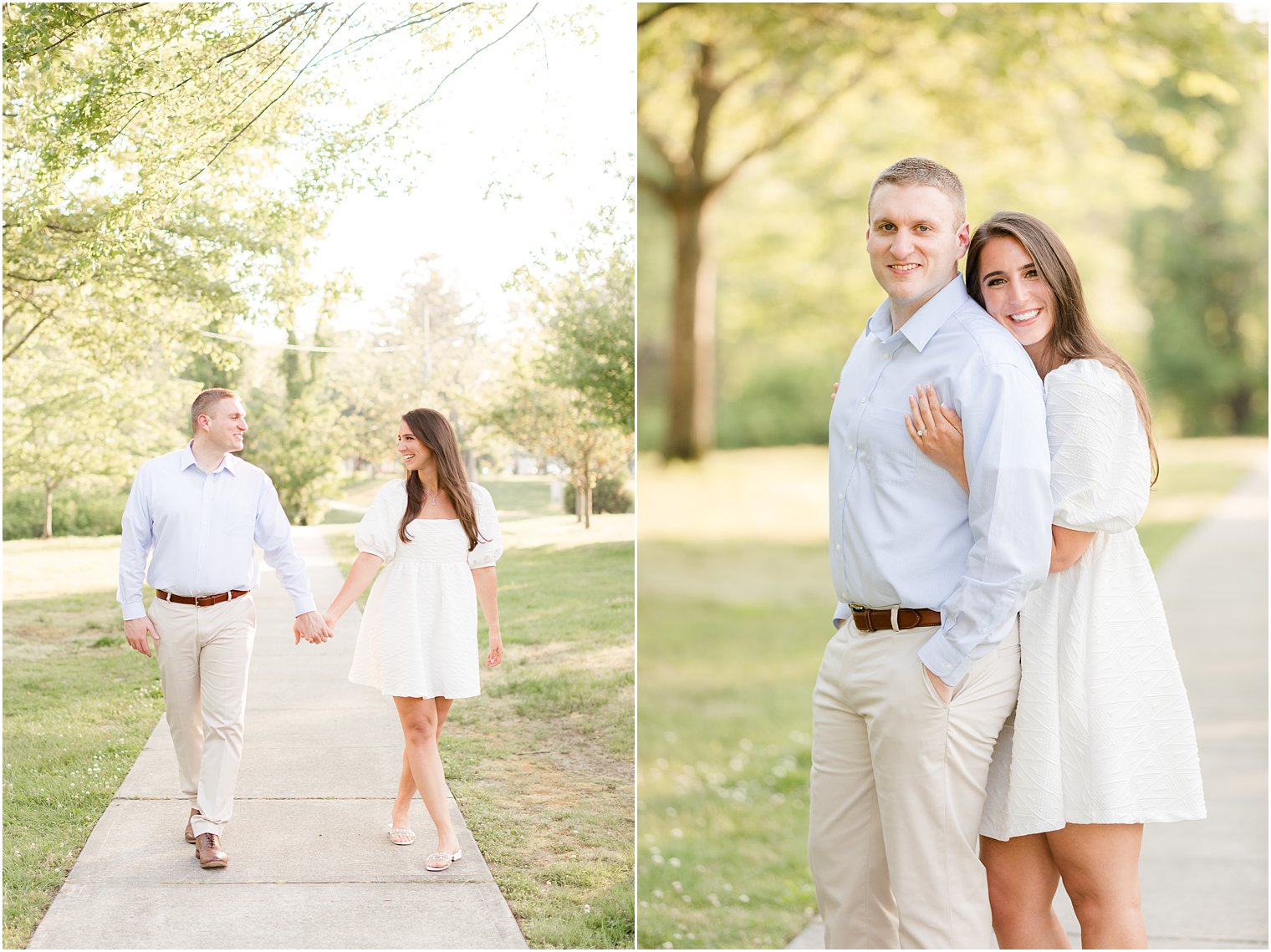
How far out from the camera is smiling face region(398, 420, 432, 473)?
3770 millimetres

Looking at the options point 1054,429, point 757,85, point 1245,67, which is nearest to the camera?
point 1054,429

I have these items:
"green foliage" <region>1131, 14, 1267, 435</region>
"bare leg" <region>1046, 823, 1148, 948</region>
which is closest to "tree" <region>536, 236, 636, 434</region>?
"bare leg" <region>1046, 823, 1148, 948</region>

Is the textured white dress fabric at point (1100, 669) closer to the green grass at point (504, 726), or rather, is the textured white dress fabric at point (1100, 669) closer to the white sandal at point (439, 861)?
the green grass at point (504, 726)

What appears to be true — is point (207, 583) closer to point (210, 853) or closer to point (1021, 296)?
point (210, 853)

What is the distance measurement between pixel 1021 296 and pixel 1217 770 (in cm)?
439

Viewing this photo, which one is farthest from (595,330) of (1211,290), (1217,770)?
(1211,290)

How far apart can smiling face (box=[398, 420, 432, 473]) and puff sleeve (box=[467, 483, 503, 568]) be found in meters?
0.16

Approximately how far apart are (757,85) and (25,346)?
11516 millimetres

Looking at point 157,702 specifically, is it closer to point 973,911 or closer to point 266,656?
point 266,656

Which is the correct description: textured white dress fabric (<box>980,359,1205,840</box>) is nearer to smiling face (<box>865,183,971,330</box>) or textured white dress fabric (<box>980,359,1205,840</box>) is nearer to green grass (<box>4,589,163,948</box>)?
smiling face (<box>865,183,971,330</box>)

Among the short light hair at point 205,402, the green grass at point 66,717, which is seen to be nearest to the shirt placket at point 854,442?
the short light hair at point 205,402

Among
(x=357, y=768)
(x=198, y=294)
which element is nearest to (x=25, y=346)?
(x=198, y=294)

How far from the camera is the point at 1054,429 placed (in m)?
2.86

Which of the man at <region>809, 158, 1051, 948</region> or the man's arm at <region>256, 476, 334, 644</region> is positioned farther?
the man's arm at <region>256, 476, 334, 644</region>
